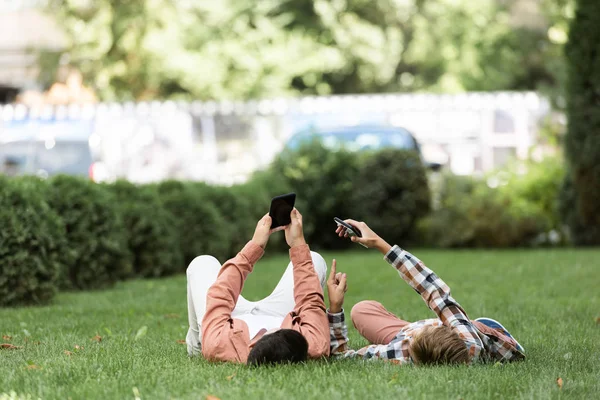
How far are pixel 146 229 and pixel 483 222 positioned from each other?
6113mm

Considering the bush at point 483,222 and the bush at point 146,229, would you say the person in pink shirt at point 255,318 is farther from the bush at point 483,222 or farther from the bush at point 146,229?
the bush at point 483,222

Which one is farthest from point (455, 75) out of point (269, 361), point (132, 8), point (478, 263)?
point (269, 361)

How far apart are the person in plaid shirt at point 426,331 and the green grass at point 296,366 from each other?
0.12m

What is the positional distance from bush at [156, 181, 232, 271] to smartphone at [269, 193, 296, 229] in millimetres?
6950

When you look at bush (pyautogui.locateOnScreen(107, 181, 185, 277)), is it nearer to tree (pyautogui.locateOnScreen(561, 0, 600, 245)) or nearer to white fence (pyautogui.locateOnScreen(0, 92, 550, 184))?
tree (pyautogui.locateOnScreen(561, 0, 600, 245))

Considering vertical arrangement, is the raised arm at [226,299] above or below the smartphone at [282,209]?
below

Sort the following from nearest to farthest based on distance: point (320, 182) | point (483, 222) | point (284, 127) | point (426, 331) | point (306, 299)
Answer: point (426, 331) → point (306, 299) → point (483, 222) → point (320, 182) → point (284, 127)

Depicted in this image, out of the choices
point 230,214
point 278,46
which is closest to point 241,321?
point 230,214

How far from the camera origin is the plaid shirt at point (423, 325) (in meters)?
5.21

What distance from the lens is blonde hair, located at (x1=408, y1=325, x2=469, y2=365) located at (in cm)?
512

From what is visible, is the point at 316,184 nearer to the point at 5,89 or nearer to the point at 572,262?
the point at 572,262

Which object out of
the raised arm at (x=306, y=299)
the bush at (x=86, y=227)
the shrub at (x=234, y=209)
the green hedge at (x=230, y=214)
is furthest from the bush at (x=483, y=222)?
the raised arm at (x=306, y=299)

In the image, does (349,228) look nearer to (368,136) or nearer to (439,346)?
(439,346)

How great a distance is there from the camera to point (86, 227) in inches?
391
